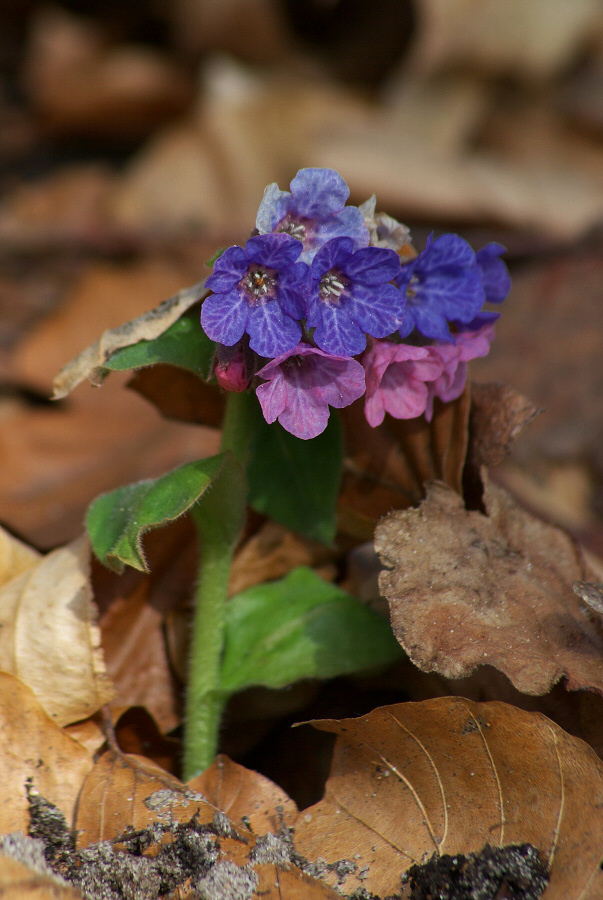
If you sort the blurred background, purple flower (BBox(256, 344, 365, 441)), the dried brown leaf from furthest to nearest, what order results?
the blurred background → the dried brown leaf → purple flower (BBox(256, 344, 365, 441))

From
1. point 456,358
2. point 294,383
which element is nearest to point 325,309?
point 294,383

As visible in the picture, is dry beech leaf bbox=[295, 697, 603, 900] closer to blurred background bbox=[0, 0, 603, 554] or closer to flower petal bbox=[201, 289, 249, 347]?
flower petal bbox=[201, 289, 249, 347]

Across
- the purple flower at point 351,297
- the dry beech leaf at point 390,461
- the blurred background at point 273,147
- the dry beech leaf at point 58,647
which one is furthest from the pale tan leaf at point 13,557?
the blurred background at point 273,147

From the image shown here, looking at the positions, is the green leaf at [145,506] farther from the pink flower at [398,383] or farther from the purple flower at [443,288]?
the purple flower at [443,288]

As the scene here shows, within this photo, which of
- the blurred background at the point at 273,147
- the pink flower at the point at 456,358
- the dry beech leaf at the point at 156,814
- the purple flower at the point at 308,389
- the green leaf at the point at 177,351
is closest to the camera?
the dry beech leaf at the point at 156,814

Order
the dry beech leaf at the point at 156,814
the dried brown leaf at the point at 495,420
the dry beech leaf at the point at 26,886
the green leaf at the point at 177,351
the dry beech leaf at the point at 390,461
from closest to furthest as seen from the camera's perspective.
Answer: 1. the dry beech leaf at the point at 26,886
2. the dry beech leaf at the point at 156,814
3. the green leaf at the point at 177,351
4. the dried brown leaf at the point at 495,420
5. the dry beech leaf at the point at 390,461

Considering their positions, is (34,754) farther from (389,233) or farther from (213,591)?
(389,233)

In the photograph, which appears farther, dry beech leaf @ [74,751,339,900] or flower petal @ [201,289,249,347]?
flower petal @ [201,289,249,347]

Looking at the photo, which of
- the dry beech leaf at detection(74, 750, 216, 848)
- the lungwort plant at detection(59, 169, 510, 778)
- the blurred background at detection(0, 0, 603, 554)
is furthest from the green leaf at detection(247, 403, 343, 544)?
the blurred background at detection(0, 0, 603, 554)
